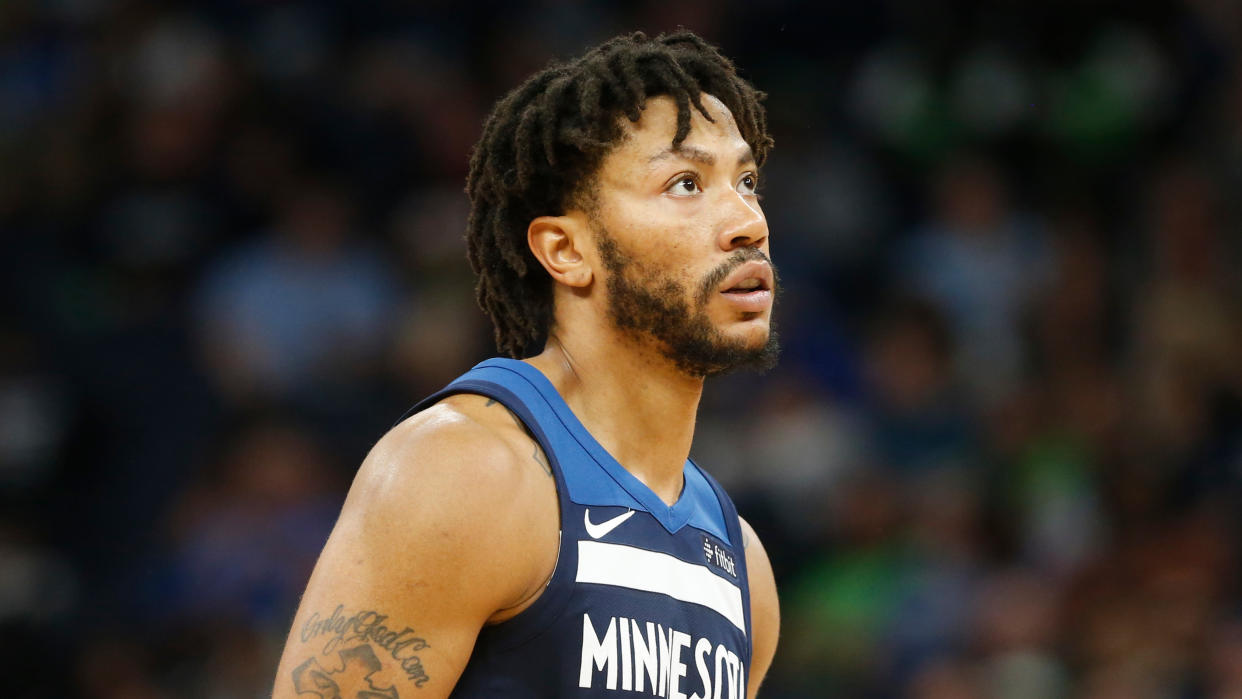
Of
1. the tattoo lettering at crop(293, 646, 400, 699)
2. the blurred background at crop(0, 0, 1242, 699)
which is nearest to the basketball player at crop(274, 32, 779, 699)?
the tattoo lettering at crop(293, 646, 400, 699)

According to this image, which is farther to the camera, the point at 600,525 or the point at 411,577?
the point at 600,525

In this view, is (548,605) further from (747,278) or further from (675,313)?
(747,278)

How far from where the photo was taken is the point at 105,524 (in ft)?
26.9

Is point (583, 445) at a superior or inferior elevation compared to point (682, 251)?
inferior

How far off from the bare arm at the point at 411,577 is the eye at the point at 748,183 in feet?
3.30

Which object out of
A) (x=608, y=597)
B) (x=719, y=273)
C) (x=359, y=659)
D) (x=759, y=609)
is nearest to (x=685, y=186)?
(x=719, y=273)

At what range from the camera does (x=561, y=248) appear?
11.5 feet

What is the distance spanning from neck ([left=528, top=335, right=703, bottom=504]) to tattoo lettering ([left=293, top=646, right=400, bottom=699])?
83 cm

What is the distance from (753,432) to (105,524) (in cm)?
350

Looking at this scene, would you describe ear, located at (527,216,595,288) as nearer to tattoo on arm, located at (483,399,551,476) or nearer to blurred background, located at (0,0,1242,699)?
tattoo on arm, located at (483,399,551,476)

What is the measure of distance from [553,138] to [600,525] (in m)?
0.90

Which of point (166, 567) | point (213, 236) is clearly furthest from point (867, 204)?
point (166, 567)

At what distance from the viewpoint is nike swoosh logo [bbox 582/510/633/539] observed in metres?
3.11

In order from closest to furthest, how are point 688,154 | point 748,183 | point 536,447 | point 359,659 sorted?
point 359,659 → point 536,447 → point 688,154 → point 748,183
